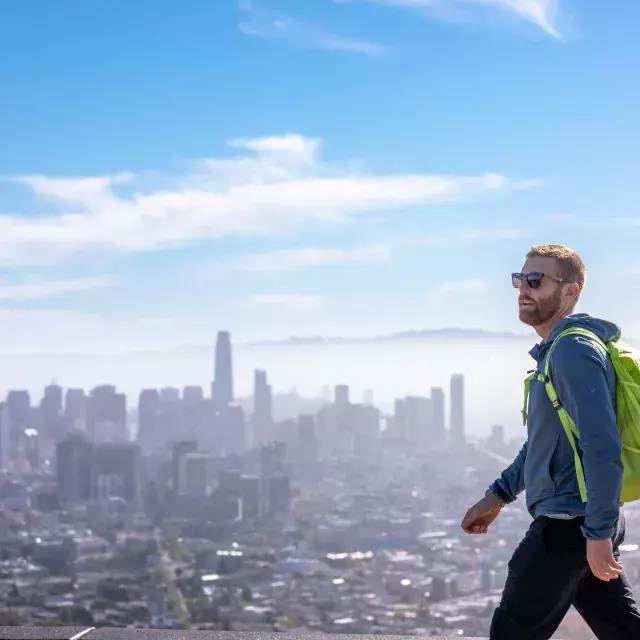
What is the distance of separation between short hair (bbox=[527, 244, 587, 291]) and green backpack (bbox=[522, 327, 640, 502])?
215mm

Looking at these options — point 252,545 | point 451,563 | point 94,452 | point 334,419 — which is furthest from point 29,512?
point 451,563

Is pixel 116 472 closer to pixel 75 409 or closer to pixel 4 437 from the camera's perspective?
pixel 4 437

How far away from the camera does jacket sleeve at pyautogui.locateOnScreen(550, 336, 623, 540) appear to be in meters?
2.38

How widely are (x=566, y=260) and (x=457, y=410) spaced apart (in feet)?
147

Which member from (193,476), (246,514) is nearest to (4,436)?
(193,476)

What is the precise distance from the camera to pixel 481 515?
298 cm

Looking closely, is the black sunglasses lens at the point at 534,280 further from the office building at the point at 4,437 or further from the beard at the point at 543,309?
the office building at the point at 4,437

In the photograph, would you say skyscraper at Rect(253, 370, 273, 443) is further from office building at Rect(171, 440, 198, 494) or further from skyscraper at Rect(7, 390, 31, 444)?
skyscraper at Rect(7, 390, 31, 444)

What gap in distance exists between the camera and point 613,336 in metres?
2.61

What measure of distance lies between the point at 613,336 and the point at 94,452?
49338 millimetres

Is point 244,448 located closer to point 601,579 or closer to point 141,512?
point 141,512

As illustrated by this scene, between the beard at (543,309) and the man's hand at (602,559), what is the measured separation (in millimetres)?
617

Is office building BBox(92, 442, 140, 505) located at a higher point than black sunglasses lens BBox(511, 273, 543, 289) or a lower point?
lower

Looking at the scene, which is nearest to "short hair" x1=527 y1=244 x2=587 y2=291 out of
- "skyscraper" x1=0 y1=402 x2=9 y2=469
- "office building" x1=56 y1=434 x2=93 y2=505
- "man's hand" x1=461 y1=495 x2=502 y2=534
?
"man's hand" x1=461 y1=495 x2=502 y2=534
